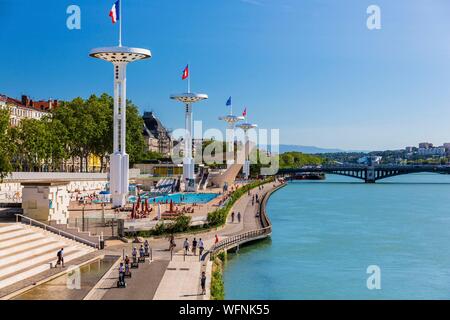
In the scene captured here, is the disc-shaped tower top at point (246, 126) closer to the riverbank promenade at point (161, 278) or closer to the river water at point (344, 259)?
the river water at point (344, 259)

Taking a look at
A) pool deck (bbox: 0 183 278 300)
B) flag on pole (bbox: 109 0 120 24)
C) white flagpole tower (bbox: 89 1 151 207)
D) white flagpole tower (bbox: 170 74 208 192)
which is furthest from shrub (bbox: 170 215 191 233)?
white flagpole tower (bbox: 170 74 208 192)

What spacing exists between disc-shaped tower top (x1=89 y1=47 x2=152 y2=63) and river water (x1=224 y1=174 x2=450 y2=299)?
18.7 m

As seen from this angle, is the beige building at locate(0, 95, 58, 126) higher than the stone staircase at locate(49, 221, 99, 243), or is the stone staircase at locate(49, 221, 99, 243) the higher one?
the beige building at locate(0, 95, 58, 126)

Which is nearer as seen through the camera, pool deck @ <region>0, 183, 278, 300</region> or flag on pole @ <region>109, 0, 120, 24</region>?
pool deck @ <region>0, 183, 278, 300</region>

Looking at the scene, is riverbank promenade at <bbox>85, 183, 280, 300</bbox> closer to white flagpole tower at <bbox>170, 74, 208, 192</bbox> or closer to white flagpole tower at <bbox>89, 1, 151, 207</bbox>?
white flagpole tower at <bbox>89, 1, 151, 207</bbox>

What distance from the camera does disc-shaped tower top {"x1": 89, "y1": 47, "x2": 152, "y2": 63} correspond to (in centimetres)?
4547

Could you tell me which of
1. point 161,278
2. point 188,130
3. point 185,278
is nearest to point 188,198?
point 188,130

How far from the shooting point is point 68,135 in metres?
74.9

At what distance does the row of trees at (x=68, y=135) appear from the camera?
61.3 metres

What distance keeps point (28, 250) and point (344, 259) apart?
837 inches

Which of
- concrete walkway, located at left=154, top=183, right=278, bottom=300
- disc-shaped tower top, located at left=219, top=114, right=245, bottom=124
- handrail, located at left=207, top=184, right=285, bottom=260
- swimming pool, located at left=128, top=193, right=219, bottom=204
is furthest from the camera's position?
disc-shaped tower top, located at left=219, top=114, right=245, bottom=124
